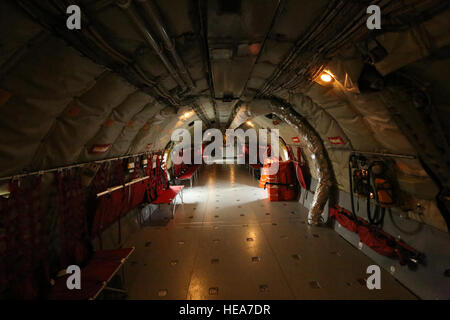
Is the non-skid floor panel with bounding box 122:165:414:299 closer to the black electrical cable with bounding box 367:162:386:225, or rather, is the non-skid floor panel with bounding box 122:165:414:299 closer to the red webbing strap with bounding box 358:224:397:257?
the red webbing strap with bounding box 358:224:397:257

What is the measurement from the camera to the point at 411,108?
2379 millimetres

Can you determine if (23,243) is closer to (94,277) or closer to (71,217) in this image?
(71,217)

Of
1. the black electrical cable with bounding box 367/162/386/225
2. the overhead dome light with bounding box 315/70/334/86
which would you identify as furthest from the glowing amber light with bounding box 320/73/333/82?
the black electrical cable with bounding box 367/162/386/225

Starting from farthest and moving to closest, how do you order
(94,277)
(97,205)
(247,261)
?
1. (247,261)
2. (97,205)
3. (94,277)

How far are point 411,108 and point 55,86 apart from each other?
4437mm

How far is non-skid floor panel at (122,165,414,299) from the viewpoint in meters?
3.20

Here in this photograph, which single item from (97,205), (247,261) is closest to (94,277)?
(97,205)

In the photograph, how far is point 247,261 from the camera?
13.1ft

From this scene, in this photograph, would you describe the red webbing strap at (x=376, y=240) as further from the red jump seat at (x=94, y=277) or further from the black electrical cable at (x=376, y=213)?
the red jump seat at (x=94, y=277)

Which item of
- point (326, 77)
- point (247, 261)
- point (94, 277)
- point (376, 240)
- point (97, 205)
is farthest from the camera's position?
point (247, 261)

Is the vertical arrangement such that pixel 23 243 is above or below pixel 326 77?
below

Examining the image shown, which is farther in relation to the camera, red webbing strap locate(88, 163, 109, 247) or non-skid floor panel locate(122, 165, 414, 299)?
red webbing strap locate(88, 163, 109, 247)

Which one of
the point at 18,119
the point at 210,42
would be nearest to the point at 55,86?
the point at 18,119

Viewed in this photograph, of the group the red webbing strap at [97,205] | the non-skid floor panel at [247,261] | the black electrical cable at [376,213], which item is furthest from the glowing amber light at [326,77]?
the red webbing strap at [97,205]
